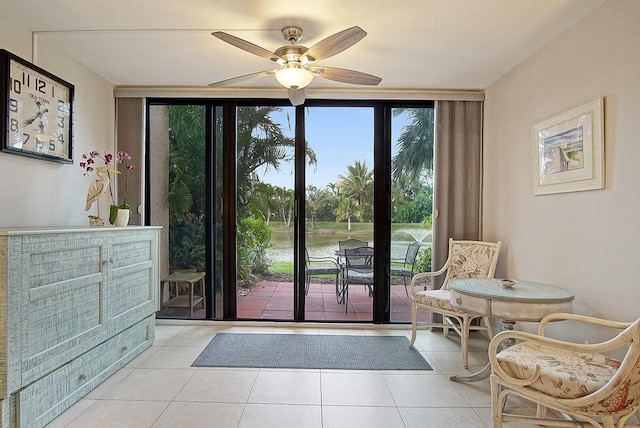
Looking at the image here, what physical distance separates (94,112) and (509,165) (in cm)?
380

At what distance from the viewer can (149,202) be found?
3.60 m

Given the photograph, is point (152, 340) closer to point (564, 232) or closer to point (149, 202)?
point (149, 202)

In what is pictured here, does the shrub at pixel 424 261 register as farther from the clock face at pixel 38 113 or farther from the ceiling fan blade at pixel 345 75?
the clock face at pixel 38 113

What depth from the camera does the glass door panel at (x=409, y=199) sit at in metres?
3.57

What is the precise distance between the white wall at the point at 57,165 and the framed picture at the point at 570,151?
3675 mm

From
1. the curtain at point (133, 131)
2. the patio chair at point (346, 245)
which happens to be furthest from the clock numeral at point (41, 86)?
the patio chair at point (346, 245)

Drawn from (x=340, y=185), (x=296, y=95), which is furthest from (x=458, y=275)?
(x=296, y=95)

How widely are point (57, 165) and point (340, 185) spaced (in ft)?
8.12

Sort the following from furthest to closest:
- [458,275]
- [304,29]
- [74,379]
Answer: [458,275], [304,29], [74,379]

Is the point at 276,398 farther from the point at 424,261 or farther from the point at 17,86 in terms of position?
the point at 17,86

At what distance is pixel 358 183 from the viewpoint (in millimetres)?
3605

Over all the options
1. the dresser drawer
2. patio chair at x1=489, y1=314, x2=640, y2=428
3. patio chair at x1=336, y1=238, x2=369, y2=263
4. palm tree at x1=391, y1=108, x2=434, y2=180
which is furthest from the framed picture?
the dresser drawer

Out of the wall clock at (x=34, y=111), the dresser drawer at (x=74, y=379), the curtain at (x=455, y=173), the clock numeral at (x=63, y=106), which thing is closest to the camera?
the dresser drawer at (x=74, y=379)

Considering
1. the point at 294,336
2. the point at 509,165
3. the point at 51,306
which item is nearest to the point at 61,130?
the point at 51,306
